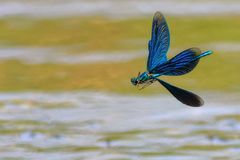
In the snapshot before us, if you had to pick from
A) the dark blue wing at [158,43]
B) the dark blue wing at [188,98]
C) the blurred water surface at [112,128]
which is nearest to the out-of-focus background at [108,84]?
the blurred water surface at [112,128]

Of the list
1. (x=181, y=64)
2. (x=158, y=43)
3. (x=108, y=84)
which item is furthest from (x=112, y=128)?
(x=181, y=64)

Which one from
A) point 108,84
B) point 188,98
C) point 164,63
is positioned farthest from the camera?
point 108,84

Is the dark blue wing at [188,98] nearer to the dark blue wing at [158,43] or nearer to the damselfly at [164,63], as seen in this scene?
the damselfly at [164,63]

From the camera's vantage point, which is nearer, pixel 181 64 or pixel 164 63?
pixel 181 64

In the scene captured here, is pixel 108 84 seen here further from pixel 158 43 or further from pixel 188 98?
pixel 188 98

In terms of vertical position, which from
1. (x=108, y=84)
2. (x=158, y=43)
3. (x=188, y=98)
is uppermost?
(x=108, y=84)

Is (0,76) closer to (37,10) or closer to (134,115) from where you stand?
(134,115)

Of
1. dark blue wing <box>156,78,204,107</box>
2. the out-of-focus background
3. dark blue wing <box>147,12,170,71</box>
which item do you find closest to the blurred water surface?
the out-of-focus background
